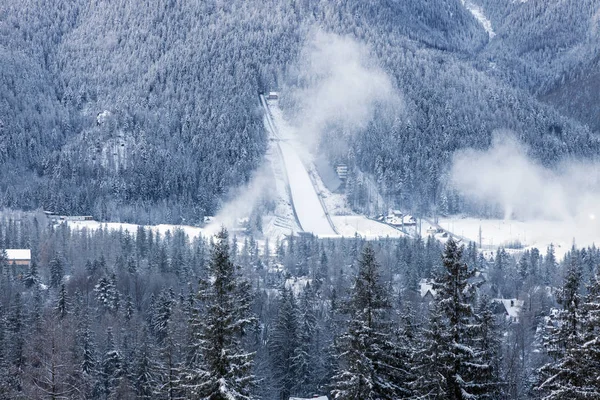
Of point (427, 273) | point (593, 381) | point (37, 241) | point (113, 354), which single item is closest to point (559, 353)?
point (593, 381)

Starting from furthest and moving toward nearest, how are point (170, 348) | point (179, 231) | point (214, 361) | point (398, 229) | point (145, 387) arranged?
point (398, 229) < point (179, 231) < point (145, 387) < point (170, 348) < point (214, 361)

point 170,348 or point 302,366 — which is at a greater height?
point 170,348

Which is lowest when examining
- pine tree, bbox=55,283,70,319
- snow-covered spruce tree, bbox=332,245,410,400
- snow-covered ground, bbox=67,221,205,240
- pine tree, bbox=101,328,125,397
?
pine tree, bbox=101,328,125,397

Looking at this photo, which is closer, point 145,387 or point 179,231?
point 145,387

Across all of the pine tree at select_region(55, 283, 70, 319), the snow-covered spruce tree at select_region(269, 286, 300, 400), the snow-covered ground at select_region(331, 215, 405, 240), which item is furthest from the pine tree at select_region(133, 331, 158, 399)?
the snow-covered ground at select_region(331, 215, 405, 240)

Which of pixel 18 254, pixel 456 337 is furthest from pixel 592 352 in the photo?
pixel 18 254

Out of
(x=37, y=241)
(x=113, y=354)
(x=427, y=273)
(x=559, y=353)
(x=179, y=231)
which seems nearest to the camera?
(x=559, y=353)

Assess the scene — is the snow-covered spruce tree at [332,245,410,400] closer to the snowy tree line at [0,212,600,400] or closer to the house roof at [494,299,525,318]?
the snowy tree line at [0,212,600,400]

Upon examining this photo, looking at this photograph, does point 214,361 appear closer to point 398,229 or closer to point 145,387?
point 145,387
